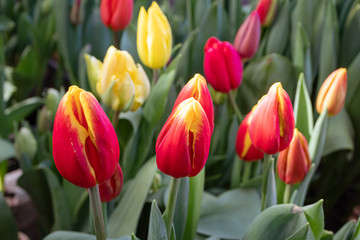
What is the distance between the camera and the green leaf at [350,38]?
766 mm

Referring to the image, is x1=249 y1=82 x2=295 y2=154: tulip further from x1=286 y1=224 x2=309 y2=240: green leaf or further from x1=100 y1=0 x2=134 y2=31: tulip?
x1=100 y1=0 x2=134 y2=31: tulip

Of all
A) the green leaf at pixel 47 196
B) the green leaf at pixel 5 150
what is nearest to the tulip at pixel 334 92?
the green leaf at pixel 47 196

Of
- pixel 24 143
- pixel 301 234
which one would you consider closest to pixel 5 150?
pixel 24 143

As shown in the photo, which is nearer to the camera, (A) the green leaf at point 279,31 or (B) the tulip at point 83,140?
(B) the tulip at point 83,140

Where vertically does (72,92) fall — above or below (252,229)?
above

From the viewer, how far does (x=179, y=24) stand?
0.88 metres

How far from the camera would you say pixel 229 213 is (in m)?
0.59

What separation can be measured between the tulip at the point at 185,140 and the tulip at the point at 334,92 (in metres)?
0.24

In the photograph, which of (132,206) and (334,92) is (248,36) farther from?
(132,206)

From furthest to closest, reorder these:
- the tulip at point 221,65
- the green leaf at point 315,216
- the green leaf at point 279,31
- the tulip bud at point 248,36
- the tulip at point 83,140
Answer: the green leaf at point 279,31 < the tulip bud at point 248,36 < the tulip at point 221,65 < the green leaf at point 315,216 < the tulip at point 83,140

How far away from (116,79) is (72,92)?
0.19 metres

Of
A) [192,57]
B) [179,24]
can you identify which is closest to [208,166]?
[192,57]

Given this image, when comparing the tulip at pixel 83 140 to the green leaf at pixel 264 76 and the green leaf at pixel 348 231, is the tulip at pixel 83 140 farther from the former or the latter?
the green leaf at pixel 264 76

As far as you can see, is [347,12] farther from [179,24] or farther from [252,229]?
[252,229]
